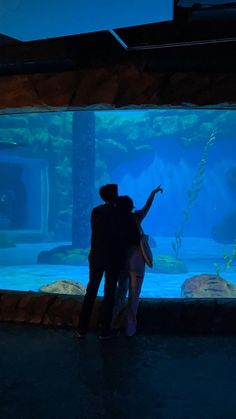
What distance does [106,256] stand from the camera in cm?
468

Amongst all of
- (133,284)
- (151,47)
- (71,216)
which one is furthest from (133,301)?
(71,216)

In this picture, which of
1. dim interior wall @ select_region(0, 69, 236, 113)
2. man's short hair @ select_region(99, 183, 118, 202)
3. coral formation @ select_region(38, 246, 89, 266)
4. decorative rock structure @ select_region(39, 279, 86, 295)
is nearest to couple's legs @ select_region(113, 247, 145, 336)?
man's short hair @ select_region(99, 183, 118, 202)

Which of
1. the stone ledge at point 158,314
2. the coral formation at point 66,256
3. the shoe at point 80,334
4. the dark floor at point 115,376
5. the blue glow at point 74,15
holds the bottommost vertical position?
the dark floor at point 115,376

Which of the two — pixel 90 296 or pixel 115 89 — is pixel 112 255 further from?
pixel 115 89

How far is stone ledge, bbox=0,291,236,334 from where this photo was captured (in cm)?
525

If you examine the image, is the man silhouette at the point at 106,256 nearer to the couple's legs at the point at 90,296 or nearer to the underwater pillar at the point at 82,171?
the couple's legs at the point at 90,296

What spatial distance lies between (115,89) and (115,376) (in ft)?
12.1

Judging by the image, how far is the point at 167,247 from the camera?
45.3 m

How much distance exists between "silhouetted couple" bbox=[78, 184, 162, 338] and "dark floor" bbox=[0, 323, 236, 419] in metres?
0.32

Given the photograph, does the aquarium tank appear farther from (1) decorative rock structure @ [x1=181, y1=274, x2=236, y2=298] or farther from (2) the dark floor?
(2) the dark floor

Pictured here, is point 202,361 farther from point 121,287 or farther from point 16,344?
point 16,344

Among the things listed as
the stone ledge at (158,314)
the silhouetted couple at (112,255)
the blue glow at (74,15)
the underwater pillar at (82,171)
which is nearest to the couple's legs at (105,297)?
the silhouetted couple at (112,255)

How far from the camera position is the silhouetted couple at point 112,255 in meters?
4.72

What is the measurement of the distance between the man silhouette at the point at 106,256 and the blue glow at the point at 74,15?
1.90 m
